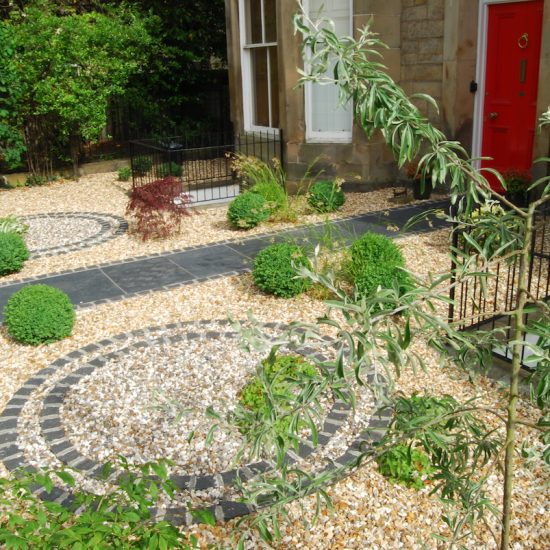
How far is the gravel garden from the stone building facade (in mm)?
2304

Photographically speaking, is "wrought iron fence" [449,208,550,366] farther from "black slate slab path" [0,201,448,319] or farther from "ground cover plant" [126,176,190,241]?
"ground cover plant" [126,176,190,241]

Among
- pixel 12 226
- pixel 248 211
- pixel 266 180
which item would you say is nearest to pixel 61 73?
pixel 12 226

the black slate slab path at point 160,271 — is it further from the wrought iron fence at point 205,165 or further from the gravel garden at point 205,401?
the wrought iron fence at point 205,165

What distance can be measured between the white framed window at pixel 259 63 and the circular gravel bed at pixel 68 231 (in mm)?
3298

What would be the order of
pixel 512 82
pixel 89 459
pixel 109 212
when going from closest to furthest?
pixel 89 459 < pixel 512 82 < pixel 109 212

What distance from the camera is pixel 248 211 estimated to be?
8156 mm

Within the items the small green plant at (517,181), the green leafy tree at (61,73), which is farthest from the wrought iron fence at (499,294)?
the green leafy tree at (61,73)

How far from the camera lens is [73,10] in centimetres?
1399

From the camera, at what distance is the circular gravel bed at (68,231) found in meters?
7.96

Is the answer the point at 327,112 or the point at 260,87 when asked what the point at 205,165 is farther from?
the point at 327,112

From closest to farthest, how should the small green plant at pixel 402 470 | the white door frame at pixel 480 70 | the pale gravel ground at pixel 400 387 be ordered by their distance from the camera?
the pale gravel ground at pixel 400 387 < the small green plant at pixel 402 470 < the white door frame at pixel 480 70

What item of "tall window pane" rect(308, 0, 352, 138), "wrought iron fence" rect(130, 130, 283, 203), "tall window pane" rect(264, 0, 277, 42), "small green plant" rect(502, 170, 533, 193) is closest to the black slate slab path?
"small green plant" rect(502, 170, 533, 193)

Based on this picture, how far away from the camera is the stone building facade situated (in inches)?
340

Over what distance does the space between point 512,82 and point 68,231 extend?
613cm
